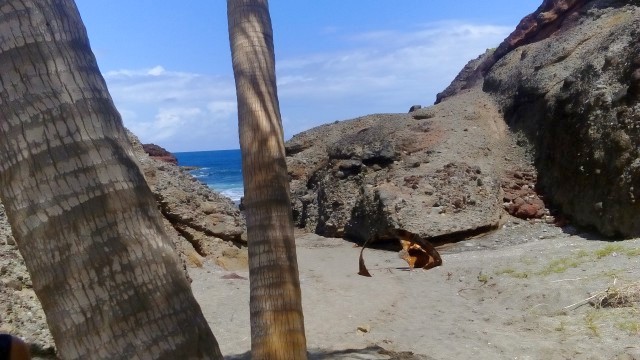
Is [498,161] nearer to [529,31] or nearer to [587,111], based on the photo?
[587,111]

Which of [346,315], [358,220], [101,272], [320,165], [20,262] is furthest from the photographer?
[320,165]

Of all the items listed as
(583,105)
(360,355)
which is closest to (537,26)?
(583,105)

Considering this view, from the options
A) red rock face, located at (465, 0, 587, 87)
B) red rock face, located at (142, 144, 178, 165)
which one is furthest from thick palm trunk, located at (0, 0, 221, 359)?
red rock face, located at (465, 0, 587, 87)

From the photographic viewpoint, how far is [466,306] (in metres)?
8.11

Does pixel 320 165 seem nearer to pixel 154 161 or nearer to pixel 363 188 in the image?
pixel 363 188

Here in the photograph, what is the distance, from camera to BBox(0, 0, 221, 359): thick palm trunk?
167cm

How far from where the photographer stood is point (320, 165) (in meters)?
18.0

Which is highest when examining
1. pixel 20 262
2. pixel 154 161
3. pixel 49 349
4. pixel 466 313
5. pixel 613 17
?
pixel 613 17

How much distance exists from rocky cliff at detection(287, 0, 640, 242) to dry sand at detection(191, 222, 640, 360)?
114 cm

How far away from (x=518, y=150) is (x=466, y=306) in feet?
23.3

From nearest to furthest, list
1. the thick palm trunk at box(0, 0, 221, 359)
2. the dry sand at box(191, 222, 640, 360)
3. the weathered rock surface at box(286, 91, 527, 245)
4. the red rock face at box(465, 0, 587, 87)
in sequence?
the thick palm trunk at box(0, 0, 221, 359) → the dry sand at box(191, 222, 640, 360) → the weathered rock surface at box(286, 91, 527, 245) → the red rock face at box(465, 0, 587, 87)

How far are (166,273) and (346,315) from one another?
5.95 metres

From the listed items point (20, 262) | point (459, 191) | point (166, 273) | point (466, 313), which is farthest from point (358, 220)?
point (166, 273)

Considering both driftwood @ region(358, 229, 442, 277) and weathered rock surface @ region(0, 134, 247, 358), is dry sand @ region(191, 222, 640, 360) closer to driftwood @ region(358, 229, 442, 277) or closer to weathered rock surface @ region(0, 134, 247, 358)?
driftwood @ region(358, 229, 442, 277)
